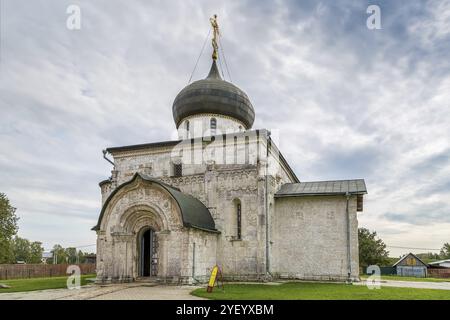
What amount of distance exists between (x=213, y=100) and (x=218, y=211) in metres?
6.33

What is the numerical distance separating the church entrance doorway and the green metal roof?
2.28 metres

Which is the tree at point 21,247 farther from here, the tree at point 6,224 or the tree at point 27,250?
the tree at point 6,224

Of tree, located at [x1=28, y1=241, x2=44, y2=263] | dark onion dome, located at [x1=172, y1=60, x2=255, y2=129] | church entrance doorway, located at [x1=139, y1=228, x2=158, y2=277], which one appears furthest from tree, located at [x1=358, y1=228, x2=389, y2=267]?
tree, located at [x1=28, y1=241, x2=44, y2=263]

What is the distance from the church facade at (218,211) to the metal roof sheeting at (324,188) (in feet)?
0.17

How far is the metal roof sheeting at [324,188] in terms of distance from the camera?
20.0 m

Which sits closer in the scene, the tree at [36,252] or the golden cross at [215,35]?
the golden cross at [215,35]

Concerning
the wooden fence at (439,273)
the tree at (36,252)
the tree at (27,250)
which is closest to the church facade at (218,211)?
the wooden fence at (439,273)

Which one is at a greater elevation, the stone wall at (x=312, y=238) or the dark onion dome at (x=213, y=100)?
the dark onion dome at (x=213, y=100)

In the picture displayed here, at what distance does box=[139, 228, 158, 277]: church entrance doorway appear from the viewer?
18806mm

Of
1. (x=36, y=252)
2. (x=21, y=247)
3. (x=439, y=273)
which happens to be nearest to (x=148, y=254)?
(x=439, y=273)

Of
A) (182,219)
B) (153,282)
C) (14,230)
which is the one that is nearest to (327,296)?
(182,219)

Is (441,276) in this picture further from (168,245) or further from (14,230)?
(14,230)

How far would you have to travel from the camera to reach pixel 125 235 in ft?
59.4

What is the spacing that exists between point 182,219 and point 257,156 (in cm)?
532
